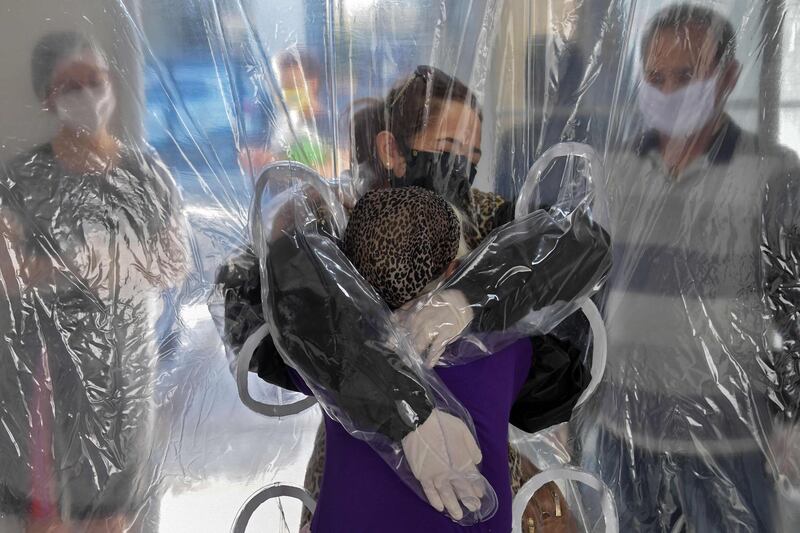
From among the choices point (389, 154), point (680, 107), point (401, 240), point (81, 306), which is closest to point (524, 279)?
point (401, 240)

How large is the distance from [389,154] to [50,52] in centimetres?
40

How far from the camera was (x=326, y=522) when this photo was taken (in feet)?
2.07

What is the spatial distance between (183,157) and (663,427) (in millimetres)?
667

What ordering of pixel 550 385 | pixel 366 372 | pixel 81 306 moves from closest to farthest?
1. pixel 366 372
2. pixel 550 385
3. pixel 81 306

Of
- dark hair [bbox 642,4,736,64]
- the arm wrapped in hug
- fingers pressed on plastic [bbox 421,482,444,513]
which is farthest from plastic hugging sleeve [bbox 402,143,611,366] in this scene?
dark hair [bbox 642,4,736,64]

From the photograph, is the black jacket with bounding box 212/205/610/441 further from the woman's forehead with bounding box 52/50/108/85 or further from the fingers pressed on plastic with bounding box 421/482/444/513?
the woman's forehead with bounding box 52/50/108/85

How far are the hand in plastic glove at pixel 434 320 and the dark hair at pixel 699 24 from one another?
1.44 feet

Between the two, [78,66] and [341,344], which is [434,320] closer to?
[341,344]

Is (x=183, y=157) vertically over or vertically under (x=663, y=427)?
over

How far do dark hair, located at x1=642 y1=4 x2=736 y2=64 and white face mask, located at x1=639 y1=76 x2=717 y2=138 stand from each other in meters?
0.04

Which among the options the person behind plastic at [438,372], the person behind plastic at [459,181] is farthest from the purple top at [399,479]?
the person behind plastic at [459,181]

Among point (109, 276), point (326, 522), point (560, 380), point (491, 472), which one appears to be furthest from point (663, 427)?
point (109, 276)

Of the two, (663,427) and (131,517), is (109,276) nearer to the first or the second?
(131,517)

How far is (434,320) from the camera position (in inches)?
23.5
